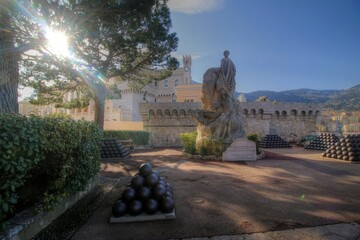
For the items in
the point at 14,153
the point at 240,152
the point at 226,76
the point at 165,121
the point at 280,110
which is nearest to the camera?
the point at 14,153

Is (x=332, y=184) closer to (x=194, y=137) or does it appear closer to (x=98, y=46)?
(x=194, y=137)

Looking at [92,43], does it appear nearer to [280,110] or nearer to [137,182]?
[137,182]

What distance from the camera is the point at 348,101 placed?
3469 inches

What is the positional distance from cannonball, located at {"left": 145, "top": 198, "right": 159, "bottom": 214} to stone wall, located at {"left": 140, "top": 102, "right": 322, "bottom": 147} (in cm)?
1768

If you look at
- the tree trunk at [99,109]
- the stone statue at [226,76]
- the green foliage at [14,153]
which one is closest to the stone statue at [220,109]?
the stone statue at [226,76]

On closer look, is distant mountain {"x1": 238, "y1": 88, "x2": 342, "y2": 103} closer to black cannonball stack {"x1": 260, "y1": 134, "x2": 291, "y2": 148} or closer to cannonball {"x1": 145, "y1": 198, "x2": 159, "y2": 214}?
black cannonball stack {"x1": 260, "y1": 134, "x2": 291, "y2": 148}

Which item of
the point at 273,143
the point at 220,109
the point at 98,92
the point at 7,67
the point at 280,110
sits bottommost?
the point at 273,143

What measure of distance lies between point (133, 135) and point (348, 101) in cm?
10399

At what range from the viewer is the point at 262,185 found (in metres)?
5.71

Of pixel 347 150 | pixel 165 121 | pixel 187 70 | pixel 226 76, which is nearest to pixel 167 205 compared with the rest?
pixel 226 76

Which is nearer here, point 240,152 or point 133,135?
point 240,152

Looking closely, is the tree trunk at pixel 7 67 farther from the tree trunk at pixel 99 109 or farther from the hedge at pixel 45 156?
the tree trunk at pixel 99 109

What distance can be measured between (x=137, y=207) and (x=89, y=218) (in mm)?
994

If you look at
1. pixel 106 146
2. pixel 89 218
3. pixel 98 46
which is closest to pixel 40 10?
pixel 98 46
